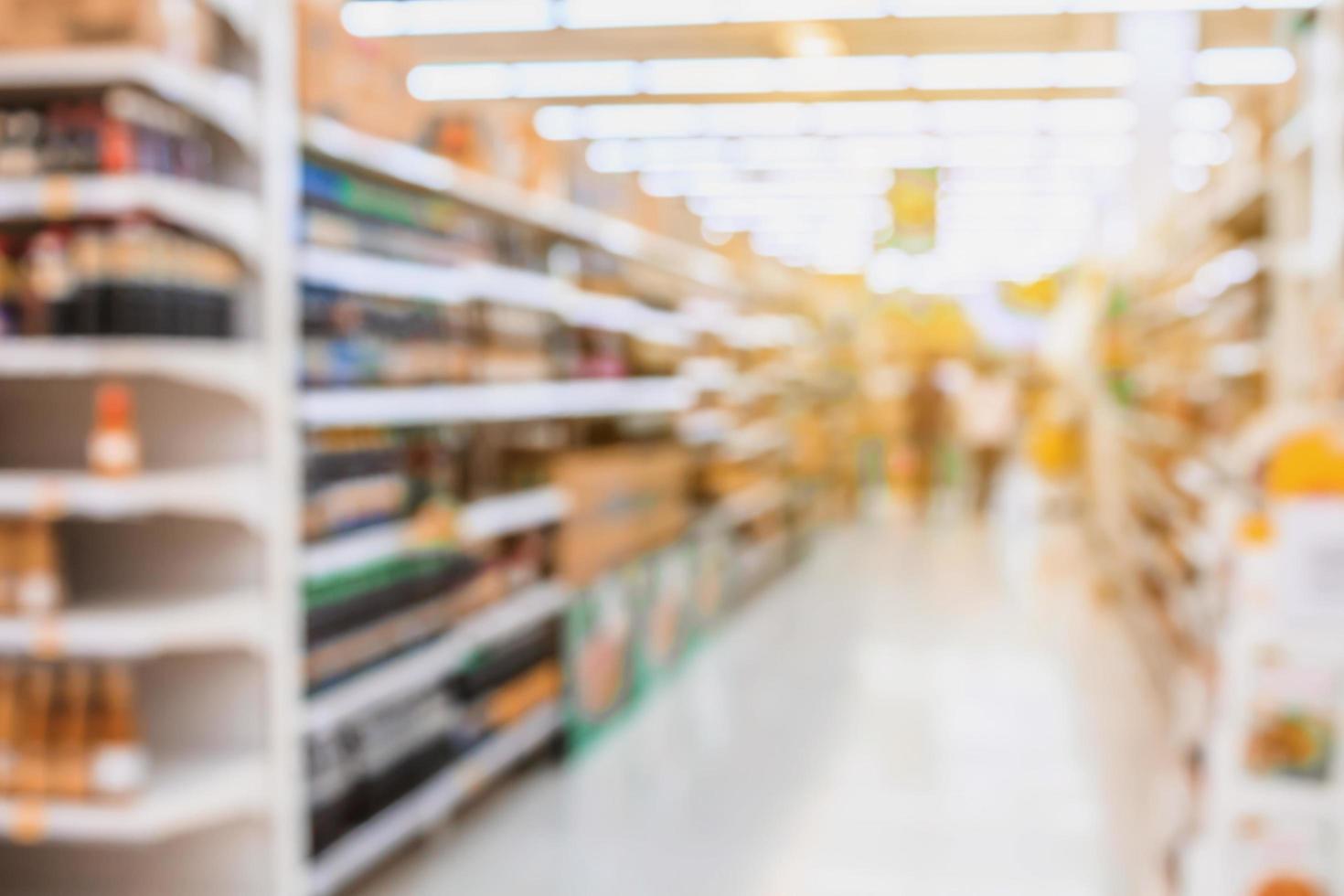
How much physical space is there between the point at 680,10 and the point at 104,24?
1787 mm

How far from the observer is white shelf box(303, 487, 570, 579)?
3.45m

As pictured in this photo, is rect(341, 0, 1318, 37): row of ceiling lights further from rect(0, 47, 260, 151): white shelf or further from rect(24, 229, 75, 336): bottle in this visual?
rect(24, 229, 75, 336): bottle

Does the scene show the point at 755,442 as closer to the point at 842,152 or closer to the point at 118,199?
the point at 118,199

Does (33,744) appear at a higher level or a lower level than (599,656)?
higher

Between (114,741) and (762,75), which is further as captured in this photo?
(114,741)

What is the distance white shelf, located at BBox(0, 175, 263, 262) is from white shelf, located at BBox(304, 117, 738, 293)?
1.54 feet

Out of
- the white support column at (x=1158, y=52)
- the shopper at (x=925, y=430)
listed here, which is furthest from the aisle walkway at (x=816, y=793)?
the shopper at (x=925, y=430)

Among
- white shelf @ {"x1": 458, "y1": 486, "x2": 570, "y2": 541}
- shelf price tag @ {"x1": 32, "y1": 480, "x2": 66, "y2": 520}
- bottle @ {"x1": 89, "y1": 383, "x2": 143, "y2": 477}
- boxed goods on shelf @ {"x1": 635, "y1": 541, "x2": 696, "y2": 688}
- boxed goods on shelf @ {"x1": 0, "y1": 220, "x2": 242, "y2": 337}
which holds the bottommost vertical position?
boxed goods on shelf @ {"x1": 635, "y1": 541, "x2": 696, "y2": 688}

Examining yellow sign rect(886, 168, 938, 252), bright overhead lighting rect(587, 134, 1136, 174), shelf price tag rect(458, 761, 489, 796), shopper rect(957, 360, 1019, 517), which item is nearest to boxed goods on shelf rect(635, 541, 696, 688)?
shelf price tag rect(458, 761, 489, 796)

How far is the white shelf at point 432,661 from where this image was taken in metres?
3.51

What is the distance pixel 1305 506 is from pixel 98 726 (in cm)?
228

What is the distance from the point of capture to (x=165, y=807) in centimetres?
290

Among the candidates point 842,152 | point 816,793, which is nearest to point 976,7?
point 842,152

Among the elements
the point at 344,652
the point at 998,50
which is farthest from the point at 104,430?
the point at 998,50
